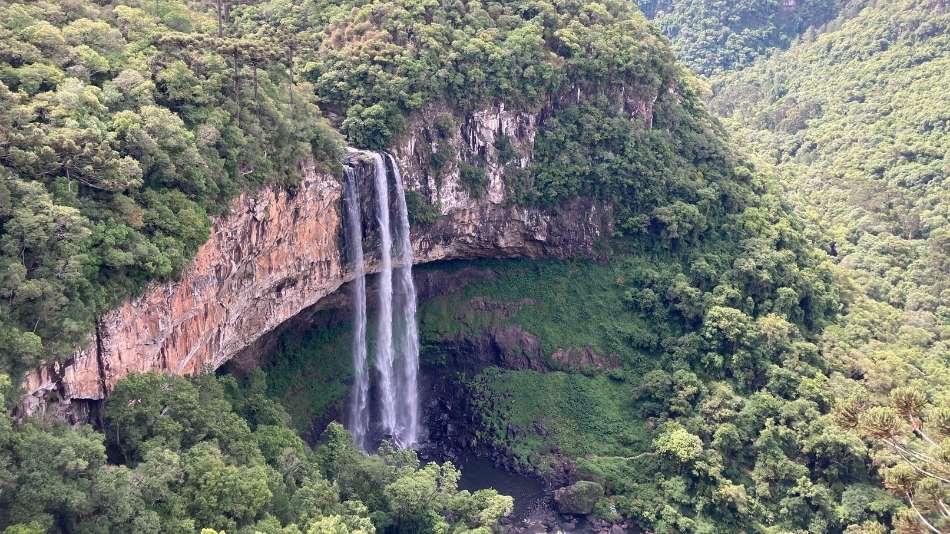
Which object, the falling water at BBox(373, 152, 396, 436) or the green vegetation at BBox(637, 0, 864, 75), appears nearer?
the falling water at BBox(373, 152, 396, 436)

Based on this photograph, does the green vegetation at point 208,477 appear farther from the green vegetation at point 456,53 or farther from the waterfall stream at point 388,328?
the green vegetation at point 456,53

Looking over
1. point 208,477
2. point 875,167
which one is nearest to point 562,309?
point 208,477

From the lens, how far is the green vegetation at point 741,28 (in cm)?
7856

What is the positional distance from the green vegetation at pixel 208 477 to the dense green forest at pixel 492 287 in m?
0.07

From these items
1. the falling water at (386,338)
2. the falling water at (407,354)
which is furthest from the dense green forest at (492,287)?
the falling water at (407,354)

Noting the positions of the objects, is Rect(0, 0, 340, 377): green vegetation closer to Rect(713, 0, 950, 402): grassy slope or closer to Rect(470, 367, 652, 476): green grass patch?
Rect(470, 367, 652, 476): green grass patch

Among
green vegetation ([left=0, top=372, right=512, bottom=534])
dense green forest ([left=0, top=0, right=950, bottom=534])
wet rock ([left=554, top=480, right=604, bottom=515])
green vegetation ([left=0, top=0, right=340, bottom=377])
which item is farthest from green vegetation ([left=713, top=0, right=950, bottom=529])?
green vegetation ([left=0, top=0, right=340, bottom=377])

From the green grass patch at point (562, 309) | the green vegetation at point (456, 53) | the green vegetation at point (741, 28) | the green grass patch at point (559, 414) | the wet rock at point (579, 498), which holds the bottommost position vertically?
the wet rock at point (579, 498)

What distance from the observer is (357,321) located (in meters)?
33.5

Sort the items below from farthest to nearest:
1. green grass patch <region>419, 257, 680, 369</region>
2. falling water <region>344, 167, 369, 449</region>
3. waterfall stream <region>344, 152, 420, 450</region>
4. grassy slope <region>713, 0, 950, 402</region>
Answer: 1. grassy slope <region>713, 0, 950, 402</region>
2. green grass patch <region>419, 257, 680, 369</region>
3. waterfall stream <region>344, 152, 420, 450</region>
4. falling water <region>344, 167, 369, 449</region>

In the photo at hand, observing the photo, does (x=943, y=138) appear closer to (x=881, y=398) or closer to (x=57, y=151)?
(x=881, y=398)

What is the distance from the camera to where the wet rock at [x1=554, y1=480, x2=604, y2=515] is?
30.9m

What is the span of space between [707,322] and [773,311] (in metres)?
3.15

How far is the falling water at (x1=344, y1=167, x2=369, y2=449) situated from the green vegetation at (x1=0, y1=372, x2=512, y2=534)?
5.24m
